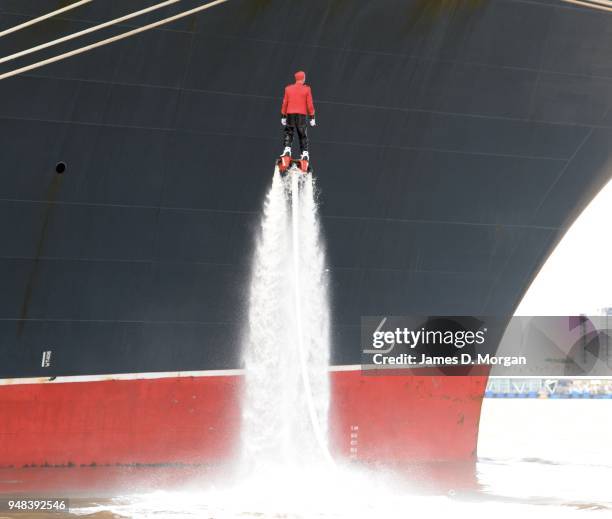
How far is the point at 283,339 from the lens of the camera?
49.5 feet

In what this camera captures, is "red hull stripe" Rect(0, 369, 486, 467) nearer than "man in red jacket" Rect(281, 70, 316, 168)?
No

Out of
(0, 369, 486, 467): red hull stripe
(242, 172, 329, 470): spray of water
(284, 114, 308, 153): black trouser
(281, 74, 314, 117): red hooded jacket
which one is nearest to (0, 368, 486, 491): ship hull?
(0, 369, 486, 467): red hull stripe

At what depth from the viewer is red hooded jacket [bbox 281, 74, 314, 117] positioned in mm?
13129

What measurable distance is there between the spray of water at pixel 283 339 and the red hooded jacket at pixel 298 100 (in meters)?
0.97

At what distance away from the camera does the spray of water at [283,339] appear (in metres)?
14.3

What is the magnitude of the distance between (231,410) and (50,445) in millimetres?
3264

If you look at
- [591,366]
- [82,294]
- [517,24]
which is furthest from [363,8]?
[591,366]

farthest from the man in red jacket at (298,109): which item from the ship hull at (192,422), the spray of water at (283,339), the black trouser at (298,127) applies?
the ship hull at (192,422)

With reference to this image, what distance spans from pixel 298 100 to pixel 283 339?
4.05 meters

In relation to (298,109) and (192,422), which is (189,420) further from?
(298,109)

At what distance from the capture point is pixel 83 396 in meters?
16.5

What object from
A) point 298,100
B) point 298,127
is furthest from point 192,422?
point 298,100

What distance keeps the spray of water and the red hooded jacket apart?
97 centimetres

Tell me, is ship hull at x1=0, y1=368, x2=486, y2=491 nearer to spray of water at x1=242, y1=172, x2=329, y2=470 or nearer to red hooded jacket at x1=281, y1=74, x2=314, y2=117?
spray of water at x1=242, y1=172, x2=329, y2=470
